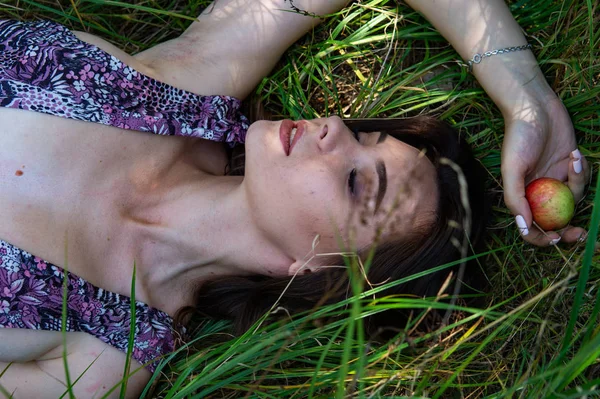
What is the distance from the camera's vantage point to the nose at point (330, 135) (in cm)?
256

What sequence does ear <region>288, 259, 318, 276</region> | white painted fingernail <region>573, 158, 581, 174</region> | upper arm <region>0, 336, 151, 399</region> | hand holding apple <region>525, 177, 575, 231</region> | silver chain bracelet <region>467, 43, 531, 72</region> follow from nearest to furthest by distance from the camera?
upper arm <region>0, 336, 151, 399</region>, ear <region>288, 259, 318, 276</region>, hand holding apple <region>525, 177, 575, 231</region>, white painted fingernail <region>573, 158, 581, 174</region>, silver chain bracelet <region>467, 43, 531, 72</region>

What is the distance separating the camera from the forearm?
3057mm

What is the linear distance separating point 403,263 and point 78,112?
1.73m

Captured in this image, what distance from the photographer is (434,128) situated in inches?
126

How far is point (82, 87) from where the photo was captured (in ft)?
9.14

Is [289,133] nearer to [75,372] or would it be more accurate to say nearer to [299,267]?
[299,267]

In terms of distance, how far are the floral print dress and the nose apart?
31.1 inches

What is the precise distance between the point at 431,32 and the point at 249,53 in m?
1.12

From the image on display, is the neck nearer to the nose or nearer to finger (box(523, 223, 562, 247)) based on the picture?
the nose

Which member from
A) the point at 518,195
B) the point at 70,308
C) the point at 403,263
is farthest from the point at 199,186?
the point at 518,195

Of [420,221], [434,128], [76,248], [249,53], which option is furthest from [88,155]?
[434,128]

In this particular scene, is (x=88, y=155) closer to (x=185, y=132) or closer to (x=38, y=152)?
(x=38, y=152)

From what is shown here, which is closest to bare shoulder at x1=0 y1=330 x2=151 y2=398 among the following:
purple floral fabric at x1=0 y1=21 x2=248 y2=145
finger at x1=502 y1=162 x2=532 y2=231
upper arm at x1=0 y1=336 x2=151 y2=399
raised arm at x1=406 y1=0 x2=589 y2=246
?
upper arm at x1=0 y1=336 x2=151 y2=399

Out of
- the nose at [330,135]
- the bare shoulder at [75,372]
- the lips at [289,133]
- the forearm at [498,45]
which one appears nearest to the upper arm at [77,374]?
the bare shoulder at [75,372]
